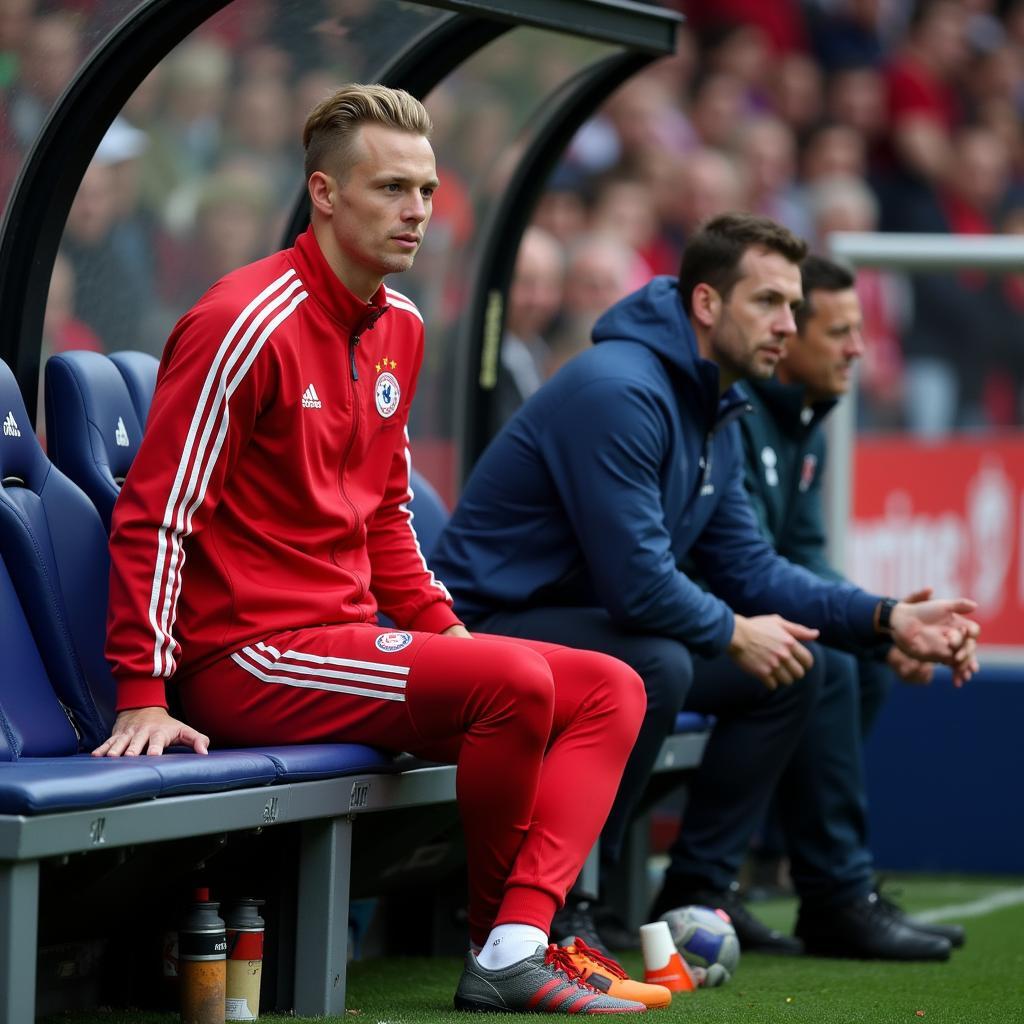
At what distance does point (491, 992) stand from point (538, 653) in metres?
0.56

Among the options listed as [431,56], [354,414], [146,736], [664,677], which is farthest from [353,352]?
[431,56]

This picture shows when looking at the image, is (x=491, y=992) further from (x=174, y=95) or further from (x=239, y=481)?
(x=174, y=95)

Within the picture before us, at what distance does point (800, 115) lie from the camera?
1070 cm

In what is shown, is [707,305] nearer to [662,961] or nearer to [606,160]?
[662,961]

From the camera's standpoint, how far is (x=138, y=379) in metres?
3.87

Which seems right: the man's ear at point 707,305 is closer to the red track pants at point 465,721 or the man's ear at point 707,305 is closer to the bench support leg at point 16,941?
the red track pants at point 465,721

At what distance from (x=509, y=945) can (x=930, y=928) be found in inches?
68.7

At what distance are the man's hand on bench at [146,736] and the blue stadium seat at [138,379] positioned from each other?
0.92m

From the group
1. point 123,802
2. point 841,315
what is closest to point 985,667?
point 841,315

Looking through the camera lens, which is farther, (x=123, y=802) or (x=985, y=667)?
(x=985, y=667)

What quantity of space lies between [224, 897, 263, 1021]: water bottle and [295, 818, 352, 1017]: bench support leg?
0.28ft

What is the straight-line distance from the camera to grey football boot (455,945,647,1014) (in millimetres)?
3172

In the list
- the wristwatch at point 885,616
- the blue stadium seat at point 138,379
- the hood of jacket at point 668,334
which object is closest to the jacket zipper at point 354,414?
the blue stadium seat at point 138,379

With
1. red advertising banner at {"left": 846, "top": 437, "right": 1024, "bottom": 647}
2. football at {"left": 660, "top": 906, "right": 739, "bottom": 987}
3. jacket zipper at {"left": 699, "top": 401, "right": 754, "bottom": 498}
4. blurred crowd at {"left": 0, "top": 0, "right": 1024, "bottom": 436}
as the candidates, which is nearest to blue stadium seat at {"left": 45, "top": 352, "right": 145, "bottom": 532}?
blurred crowd at {"left": 0, "top": 0, "right": 1024, "bottom": 436}
